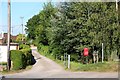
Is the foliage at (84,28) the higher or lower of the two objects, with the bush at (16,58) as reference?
higher

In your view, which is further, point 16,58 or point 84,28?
point 84,28

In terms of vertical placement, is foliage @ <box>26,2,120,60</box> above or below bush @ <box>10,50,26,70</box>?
above

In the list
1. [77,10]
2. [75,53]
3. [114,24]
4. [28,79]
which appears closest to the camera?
[28,79]

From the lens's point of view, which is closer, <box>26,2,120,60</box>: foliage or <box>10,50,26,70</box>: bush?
<box>10,50,26,70</box>: bush

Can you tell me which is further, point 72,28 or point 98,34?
point 72,28

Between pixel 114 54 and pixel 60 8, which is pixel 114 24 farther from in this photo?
pixel 60 8

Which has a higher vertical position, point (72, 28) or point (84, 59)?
point (72, 28)

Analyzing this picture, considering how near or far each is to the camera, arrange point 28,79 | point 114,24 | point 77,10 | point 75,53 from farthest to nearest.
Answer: point 75,53, point 77,10, point 114,24, point 28,79

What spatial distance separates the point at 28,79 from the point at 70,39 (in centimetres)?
1195

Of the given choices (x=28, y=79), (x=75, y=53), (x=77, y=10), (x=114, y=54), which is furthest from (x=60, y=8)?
(x=28, y=79)

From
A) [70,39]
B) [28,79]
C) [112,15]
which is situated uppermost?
[112,15]

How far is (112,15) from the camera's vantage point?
930 inches

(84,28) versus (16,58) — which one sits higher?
(84,28)

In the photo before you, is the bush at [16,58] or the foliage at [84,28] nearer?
the bush at [16,58]
